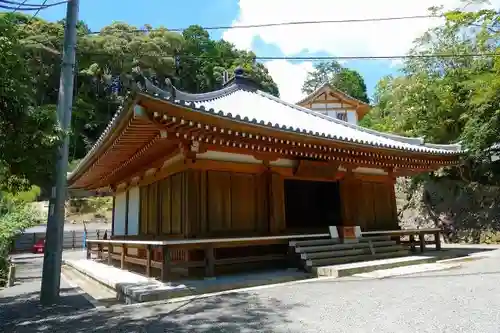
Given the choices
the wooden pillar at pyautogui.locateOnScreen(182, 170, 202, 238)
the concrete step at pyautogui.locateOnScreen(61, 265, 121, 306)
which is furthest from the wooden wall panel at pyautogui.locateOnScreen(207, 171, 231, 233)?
the concrete step at pyautogui.locateOnScreen(61, 265, 121, 306)

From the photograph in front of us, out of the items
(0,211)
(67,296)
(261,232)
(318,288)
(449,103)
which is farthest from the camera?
(449,103)

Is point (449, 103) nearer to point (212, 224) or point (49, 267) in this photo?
point (212, 224)

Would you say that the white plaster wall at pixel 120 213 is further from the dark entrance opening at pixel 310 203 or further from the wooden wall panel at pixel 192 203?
the wooden wall panel at pixel 192 203

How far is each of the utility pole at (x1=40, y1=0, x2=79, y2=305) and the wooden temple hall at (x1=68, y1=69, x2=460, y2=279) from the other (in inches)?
36.8

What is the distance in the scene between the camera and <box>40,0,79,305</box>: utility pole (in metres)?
6.36

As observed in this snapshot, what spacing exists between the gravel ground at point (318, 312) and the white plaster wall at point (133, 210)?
15.8 ft

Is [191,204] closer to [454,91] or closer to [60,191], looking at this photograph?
[60,191]

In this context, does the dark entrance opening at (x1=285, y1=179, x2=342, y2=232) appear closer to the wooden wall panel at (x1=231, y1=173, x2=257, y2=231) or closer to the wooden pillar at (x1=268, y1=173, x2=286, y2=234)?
the wooden pillar at (x1=268, y1=173, x2=286, y2=234)

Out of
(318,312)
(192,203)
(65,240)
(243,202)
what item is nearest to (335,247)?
(243,202)

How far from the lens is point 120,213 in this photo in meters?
13.7

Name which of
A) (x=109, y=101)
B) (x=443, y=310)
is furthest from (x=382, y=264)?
(x=109, y=101)

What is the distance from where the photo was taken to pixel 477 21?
13.8 metres

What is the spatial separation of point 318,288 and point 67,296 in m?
5.15

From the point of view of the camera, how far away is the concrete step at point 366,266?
294 inches
